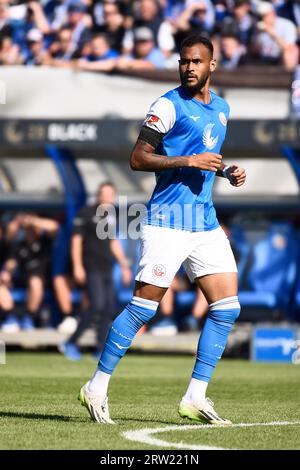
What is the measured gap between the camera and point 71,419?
294 inches

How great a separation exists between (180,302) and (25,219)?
2634 millimetres

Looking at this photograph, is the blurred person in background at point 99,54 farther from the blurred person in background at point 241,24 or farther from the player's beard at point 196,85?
the player's beard at point 196,85

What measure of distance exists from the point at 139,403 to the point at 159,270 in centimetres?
196

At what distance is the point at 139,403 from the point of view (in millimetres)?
8812

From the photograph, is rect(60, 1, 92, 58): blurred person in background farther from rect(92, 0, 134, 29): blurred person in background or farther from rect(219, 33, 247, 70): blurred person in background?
rect(219, 33, 247, 70): blurred person in background

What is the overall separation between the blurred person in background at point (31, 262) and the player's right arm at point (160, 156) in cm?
959

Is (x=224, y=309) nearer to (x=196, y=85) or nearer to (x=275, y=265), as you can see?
(x=196, y=85)

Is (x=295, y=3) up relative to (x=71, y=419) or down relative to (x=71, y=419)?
up

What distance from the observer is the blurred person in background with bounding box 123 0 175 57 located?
56.1ft

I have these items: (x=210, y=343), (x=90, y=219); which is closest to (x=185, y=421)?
(x=210, y=343)

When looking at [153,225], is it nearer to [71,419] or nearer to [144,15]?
[71,419]

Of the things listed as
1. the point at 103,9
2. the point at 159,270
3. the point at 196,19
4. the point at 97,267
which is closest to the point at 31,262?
the point at 97,267

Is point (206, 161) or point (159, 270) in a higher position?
point (206, 161)

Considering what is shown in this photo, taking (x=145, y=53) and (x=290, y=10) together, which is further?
(x=290, y=10)
